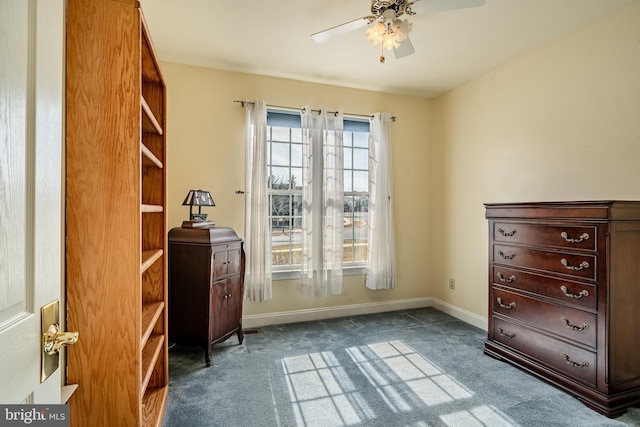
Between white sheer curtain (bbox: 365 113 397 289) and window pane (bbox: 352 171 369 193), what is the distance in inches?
5.0

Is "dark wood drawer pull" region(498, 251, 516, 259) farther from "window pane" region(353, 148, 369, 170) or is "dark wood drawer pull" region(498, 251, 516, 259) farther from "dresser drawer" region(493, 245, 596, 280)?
"window pane" region(353, 148, 369, 170)

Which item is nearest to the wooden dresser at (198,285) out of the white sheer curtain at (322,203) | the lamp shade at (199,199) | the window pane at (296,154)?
the lamp shade at (199,199)

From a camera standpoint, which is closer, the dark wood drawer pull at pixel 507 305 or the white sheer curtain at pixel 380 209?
the dark wood drawer pull at pixel 507 305

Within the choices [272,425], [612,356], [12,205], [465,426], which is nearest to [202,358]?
[272,425]

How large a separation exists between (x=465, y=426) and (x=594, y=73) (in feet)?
8.66

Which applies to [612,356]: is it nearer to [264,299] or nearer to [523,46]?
[523,46]

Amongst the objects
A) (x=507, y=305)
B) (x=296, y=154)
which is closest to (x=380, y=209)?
(x=296, y=154)

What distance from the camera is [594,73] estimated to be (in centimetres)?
238

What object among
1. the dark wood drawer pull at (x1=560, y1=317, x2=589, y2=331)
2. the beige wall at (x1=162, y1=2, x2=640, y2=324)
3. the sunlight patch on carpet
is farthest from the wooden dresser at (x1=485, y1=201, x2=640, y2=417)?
the sunlight patch on carpet

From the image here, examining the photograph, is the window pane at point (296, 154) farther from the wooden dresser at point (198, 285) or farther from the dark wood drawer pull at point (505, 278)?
the dark wood drawer pull at point (505, 278)

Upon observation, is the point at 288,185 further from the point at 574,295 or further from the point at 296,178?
the point at 574,295

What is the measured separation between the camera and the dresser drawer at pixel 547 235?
2.02 meters

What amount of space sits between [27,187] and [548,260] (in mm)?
2755

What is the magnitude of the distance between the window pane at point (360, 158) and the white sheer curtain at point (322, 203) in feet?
1.16
